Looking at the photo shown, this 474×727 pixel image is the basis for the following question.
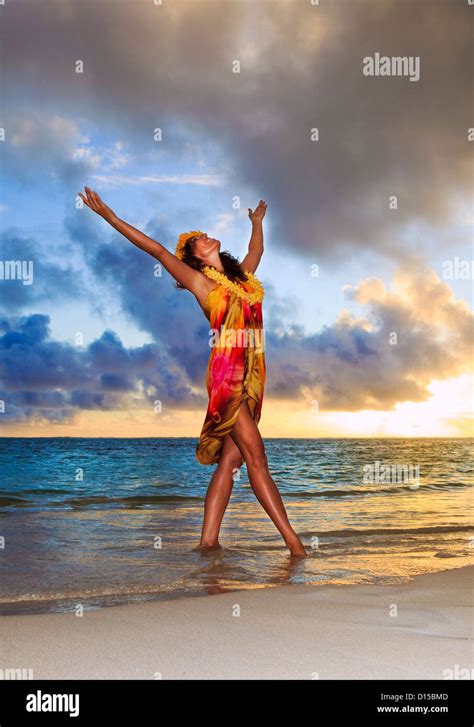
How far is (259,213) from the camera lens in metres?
5.73

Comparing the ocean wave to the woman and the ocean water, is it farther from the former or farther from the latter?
the woman

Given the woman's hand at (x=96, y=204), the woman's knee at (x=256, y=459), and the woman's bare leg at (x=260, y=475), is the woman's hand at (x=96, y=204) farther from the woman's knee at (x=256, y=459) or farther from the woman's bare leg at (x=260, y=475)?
the woman's knee at (x=256, y=459)

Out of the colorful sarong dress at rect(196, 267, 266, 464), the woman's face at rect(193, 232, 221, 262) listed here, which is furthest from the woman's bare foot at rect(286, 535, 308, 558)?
the woman's face at rect(193, 232, 221, 262)

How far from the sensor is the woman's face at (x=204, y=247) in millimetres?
5129

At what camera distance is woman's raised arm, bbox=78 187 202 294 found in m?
4.50

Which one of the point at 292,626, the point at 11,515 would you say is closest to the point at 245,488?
the point at 11,515

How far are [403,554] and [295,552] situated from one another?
2.77 feet

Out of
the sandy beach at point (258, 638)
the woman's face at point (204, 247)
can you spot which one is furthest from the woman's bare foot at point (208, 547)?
the woman's face at point (204, 247)

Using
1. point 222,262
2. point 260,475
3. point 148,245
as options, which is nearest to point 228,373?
point 260,475

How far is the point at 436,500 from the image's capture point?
1027 centimetres

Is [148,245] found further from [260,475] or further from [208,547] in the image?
[208,547]

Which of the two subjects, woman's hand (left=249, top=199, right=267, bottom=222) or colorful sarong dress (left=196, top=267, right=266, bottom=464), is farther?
woman's hand (left=249, top=199, right=267, bottom=222)

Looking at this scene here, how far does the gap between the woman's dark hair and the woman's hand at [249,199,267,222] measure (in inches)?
25.3
